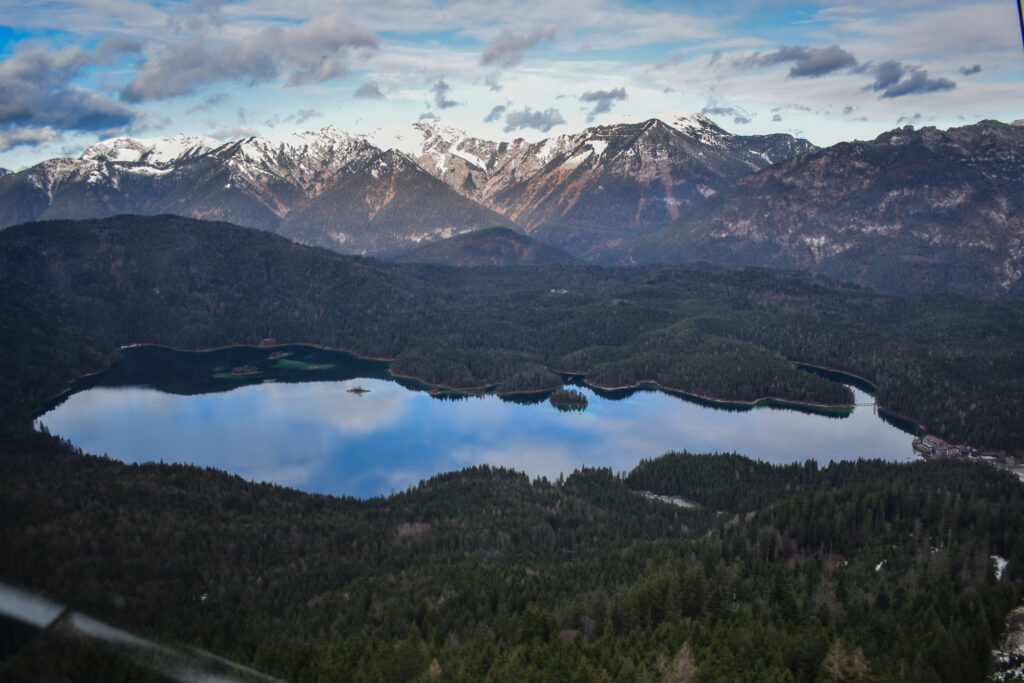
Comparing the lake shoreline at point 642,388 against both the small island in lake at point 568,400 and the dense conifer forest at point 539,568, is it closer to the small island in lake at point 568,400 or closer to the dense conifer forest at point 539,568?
the small island in lake at point 568,400

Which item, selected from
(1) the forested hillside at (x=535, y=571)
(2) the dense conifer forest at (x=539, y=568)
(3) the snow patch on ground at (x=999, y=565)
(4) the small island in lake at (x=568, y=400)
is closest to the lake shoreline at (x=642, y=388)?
(4) the small island in lake at (x=568, y=400)

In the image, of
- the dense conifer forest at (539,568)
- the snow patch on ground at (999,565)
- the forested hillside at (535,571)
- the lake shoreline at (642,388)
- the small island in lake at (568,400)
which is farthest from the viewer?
the small island in lake at (568,400)

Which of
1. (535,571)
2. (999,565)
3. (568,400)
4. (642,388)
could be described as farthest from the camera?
(642,388)

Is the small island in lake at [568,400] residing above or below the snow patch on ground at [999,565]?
below

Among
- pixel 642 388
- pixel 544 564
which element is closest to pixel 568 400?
pixel 642 388

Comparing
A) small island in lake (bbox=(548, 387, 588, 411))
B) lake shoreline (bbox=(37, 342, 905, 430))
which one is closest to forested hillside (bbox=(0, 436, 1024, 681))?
small island in lake (bbox=(548, 387, 588, 411))

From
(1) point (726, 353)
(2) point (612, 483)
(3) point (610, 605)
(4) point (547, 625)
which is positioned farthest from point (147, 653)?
(1) point (726, 353)

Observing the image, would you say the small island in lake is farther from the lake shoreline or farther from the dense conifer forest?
the dense conifer forest

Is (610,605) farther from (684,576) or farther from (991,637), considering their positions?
(991,637)

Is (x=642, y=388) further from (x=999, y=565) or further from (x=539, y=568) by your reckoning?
(x=999, y=565)
